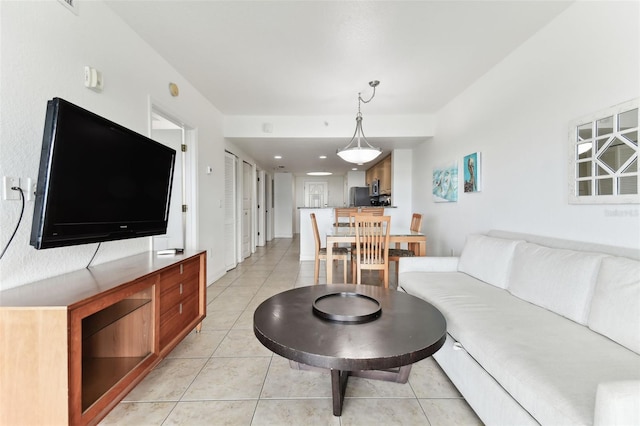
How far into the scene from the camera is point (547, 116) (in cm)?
216

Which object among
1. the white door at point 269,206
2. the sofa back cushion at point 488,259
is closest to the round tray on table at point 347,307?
the sofa back cushion at point 488,259

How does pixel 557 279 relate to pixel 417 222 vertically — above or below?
below

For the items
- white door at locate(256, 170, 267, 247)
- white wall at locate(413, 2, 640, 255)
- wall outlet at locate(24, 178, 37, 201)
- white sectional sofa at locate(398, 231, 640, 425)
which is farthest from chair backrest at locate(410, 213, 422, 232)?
white door at locate(256, 170, 267, 247)

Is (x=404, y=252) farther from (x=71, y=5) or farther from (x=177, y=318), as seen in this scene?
(x=71, y=5)

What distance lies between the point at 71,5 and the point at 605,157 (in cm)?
338

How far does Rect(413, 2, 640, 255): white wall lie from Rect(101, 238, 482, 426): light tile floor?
56.2 inches

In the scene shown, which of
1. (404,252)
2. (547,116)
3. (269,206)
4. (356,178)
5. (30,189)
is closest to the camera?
(30,189)

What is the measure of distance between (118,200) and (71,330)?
81 cm

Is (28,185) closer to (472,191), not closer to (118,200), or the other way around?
(118,200)

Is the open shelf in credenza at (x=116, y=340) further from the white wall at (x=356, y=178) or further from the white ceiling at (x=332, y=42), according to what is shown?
the white wall at (x=356, y=178)

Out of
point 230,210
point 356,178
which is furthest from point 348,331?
point 356,178

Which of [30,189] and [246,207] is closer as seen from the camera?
[30,189]

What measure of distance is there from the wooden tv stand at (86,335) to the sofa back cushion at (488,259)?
2.38m

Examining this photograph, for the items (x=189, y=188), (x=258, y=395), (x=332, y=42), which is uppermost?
(x=332, y=42)
